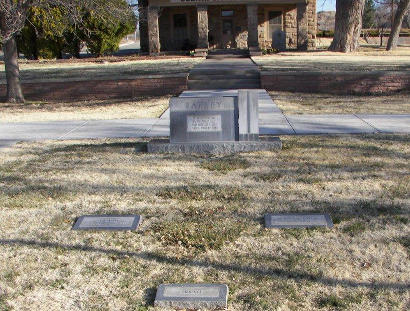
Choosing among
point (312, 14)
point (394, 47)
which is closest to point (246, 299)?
point (312, 14)

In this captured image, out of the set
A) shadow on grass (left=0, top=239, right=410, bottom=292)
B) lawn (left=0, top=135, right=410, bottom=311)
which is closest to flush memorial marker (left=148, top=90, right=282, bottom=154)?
lawn (left=0, top=135, right=410, bottom=311)

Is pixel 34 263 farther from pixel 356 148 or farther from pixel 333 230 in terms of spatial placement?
pixel 356 148

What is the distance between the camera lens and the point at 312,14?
30.2m

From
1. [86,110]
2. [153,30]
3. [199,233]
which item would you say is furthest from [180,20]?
[199,233]

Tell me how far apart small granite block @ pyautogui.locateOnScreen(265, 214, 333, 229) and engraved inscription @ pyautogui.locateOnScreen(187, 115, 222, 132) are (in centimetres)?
278

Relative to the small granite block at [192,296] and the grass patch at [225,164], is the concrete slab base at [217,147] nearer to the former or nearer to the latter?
the grass patch at [225,164]

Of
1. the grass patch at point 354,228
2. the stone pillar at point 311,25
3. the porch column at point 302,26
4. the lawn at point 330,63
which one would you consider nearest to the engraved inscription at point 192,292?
the grass patch at point 354,228

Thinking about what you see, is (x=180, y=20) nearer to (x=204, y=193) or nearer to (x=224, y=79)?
(x=224, y=79)

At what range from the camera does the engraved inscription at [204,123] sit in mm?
7754

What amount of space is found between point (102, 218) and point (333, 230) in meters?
2.17

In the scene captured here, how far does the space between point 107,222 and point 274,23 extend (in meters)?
27.0

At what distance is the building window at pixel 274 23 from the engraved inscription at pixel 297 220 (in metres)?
26.4

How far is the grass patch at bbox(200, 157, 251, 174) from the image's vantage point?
272 inches

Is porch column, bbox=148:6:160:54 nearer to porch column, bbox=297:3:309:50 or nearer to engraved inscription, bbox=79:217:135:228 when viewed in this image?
porch column, bbox=297:3:309:50
